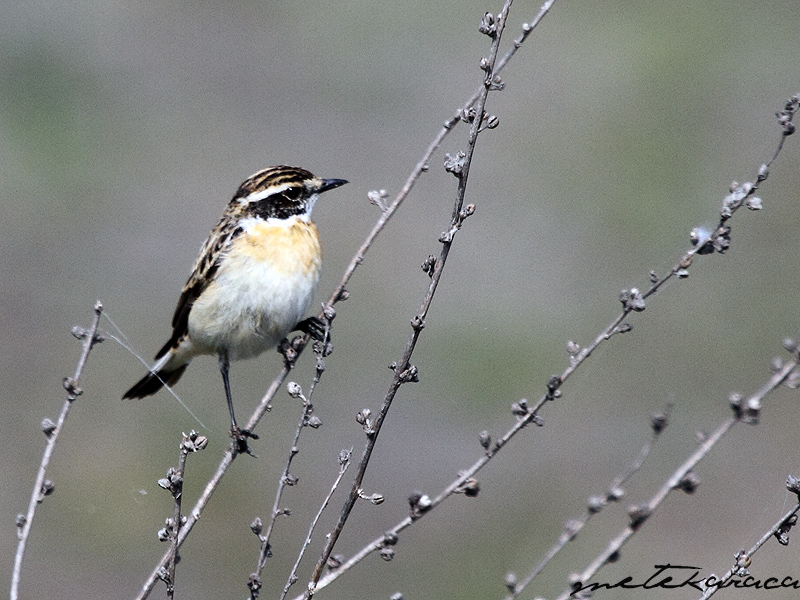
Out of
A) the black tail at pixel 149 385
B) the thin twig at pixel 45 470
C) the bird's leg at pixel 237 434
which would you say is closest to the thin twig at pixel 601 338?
the thin twig at pixel 45 470

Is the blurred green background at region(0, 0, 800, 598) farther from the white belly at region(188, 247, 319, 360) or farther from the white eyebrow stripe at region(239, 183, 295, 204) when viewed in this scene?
the white eyebrow stripe at region(239, 183, 295, 204)

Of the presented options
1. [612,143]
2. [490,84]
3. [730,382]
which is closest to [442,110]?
[612,143]

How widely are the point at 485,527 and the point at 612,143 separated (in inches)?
279

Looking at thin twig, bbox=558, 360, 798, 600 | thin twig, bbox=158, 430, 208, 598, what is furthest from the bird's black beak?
thin twig, bbox=558, 360, 798, 600

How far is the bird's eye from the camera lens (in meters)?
6.27

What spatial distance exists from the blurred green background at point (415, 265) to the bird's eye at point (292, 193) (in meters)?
3.90

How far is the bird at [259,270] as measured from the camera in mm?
6074

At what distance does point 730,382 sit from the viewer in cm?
1149

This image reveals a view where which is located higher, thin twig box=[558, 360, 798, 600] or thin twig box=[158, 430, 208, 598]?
thin twig box=[158, 430, 208, 598]

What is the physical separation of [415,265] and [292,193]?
6.60m

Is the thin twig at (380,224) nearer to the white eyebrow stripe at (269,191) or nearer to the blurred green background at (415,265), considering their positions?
the white eyebrow stripe at (269,191)

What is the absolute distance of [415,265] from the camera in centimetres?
1284

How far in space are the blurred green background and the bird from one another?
10.9 ft

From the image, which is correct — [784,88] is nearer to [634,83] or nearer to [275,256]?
[634,83]
